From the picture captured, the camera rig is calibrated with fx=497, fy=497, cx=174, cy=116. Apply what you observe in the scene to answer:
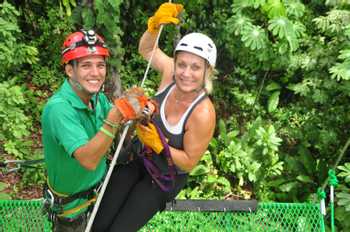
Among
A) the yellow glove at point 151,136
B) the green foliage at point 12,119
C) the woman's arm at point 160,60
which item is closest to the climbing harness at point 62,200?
the yellow glove at point 151,136

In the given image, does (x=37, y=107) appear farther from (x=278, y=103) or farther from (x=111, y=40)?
(x=278, y=103)

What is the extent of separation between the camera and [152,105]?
2.18m

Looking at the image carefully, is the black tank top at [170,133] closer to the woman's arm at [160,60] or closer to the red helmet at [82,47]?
the woman's arm at [160,60]

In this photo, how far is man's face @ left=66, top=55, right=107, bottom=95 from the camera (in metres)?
2.18

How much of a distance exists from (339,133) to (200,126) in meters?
2.84

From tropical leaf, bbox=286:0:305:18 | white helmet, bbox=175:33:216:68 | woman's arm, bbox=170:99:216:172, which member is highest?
white helmet, bbox=175:33:216:68

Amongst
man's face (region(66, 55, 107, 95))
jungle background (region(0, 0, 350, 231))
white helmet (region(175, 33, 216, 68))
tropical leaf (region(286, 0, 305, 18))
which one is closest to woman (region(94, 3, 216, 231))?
white helmet (region(175, 33, 216, 68))

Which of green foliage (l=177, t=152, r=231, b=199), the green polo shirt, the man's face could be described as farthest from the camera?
green foliage (l=177, t=152, r=231, b=199)

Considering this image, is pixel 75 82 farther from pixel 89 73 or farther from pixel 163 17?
pixel 163 17

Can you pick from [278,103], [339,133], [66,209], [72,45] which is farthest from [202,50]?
[278,103]

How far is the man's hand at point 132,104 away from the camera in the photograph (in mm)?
2008

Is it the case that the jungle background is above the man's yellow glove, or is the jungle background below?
below

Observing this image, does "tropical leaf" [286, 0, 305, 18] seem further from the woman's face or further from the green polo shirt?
the green polo shirt

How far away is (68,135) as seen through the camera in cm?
205
